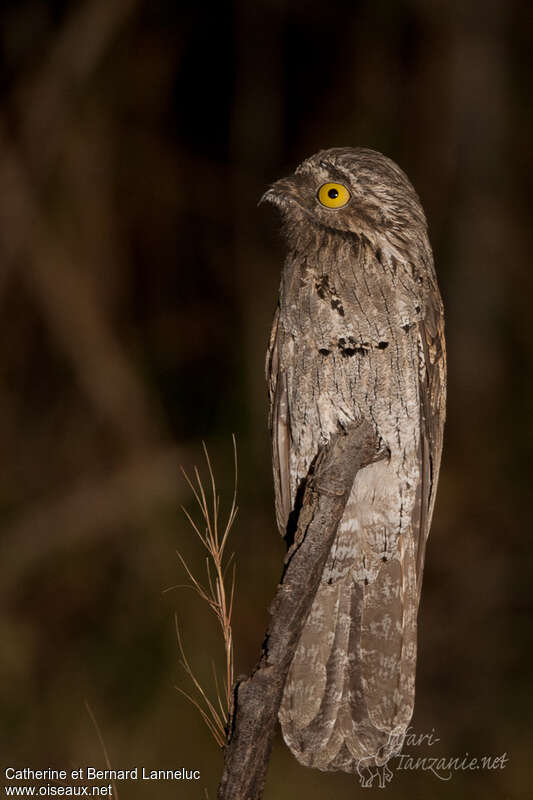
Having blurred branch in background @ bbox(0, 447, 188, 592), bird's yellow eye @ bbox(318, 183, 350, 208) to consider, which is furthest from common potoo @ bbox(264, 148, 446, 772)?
blurred branch in background @ bbox(0, 447, 188, 592)

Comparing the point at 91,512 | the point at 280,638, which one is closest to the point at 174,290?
the point at 91,512

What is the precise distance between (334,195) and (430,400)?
58cm

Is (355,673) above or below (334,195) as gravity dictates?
below

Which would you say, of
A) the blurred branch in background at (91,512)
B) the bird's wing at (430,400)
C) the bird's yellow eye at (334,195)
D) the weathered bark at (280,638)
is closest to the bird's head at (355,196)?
the bird's yellow eye at (334,195)

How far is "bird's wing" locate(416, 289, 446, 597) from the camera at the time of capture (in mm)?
2037

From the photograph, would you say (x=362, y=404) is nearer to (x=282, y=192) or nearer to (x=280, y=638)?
(x=282, y=192)

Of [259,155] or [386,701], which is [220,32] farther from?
[386,701]

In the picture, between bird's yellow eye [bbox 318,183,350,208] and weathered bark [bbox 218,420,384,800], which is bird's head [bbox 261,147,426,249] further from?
weathered bark [bbox 218,420,384,800]

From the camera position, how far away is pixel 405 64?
3988 millimetres

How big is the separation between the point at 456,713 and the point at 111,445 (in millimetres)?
1966

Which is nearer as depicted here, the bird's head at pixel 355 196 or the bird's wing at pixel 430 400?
the bird's head at pixel 355 196

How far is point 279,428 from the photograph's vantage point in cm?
225

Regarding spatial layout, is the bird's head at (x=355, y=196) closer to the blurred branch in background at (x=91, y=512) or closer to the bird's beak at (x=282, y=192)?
the bird's beak at (x=282, y=192)

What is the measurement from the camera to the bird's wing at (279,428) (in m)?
2.20
